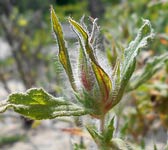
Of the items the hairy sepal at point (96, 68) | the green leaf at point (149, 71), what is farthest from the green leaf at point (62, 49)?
the green leaf at point (149, 71)

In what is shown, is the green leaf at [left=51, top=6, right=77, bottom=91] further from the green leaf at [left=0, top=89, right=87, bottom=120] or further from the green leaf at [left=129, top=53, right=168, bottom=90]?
the green leaf at [left=129, top=53, right=168, bottom=90]

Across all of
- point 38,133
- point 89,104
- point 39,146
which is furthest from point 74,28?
point 38,133

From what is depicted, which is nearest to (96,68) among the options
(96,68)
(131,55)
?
(96,68)

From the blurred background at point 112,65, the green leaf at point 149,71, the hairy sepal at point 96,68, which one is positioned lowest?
the blurred background at point 112,65

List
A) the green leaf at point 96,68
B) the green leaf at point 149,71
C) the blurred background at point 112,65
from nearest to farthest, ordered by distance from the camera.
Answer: the green leaf at point 96,68 < the green leaf at point 149,71 < the blurred background at point 112,65

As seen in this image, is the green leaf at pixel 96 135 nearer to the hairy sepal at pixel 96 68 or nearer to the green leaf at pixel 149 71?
the hairy sepal at pixel 96 68

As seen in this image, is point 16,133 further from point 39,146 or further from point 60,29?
point 60,29
